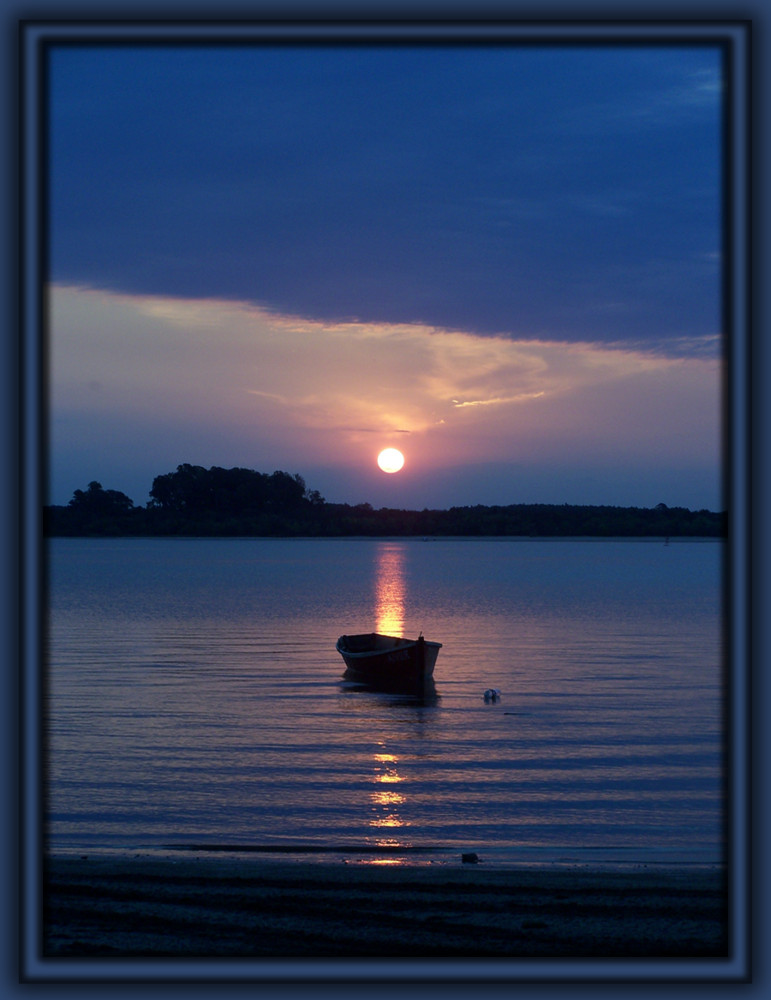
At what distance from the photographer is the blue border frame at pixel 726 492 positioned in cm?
572

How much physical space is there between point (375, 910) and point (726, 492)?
584 cm

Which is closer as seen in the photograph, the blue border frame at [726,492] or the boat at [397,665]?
the blue border frame at [726,492]

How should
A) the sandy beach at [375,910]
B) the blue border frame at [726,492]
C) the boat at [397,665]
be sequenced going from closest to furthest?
the blue border frame at [726,492] < the sandy beach at [375,910] < the boat at [397,665]

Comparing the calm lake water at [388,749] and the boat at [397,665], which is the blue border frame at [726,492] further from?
the boat at [397,665]

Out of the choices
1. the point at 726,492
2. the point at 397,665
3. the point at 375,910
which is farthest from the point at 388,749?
the point at 726,492

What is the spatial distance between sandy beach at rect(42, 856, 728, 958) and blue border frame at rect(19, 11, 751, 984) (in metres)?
2.00

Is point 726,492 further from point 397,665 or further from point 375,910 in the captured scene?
point 397,665

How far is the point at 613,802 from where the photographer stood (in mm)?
16875

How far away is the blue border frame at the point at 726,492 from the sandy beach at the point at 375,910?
2003 millimetres

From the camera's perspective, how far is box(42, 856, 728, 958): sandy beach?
8.38 m

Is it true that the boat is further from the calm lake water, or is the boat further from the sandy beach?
the sandy beach

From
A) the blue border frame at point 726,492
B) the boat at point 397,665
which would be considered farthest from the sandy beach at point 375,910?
the boat at point 397,665

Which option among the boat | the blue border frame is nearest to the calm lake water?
the boat
